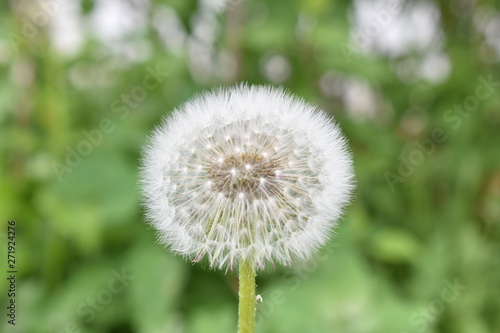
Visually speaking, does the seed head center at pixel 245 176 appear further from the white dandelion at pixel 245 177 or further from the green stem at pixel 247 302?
the green stem at pixel 247 302

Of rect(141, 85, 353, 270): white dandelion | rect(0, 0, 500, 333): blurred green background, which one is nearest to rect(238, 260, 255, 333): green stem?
rect(141, 85, 353, 270): white dandelion

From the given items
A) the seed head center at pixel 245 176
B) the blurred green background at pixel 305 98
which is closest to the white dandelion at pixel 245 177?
the seed head center at pixel 245 176

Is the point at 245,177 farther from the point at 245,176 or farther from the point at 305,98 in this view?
the point at 305,98

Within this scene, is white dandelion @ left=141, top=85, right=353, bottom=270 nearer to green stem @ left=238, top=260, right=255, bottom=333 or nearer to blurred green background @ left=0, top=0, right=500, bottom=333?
green stem @ left=238, top=260, right=255, bottom=333

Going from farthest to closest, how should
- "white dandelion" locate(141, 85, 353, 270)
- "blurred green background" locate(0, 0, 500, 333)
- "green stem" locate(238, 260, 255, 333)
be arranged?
"blurred green background" locate(0, 0, 500, 333) < "white dandelion" locate(141, 85, 353, 270) < "green stem" locate(238, 260, 255, 333)

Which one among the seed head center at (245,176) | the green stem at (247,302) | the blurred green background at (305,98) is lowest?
the green stem at (247,302)

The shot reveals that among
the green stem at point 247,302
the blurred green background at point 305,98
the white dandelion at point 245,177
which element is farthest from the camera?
the blurred green background at point 305,98

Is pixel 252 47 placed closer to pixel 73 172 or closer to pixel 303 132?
pixel 73 172
